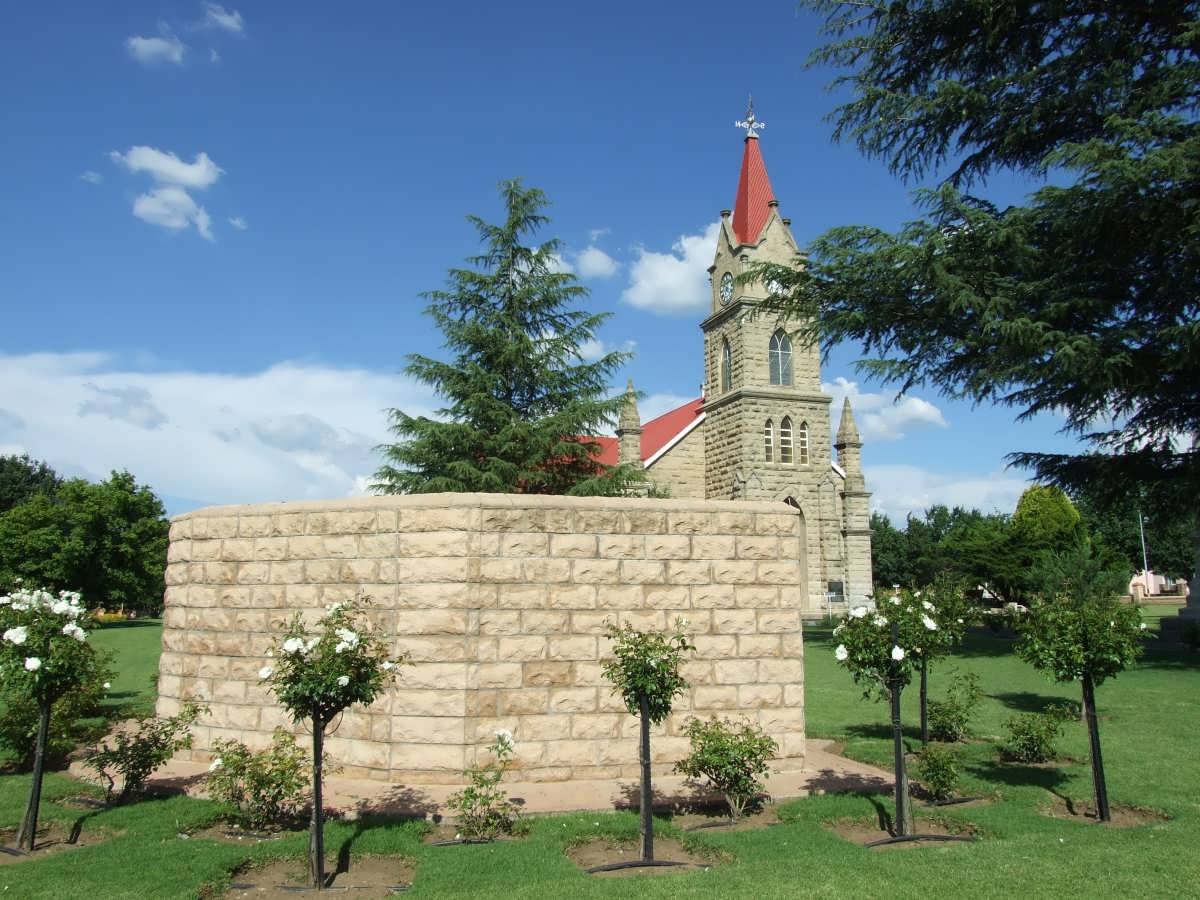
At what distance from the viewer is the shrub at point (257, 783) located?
6430 mm

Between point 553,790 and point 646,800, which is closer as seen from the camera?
point 646,800

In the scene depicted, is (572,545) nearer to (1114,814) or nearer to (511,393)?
(1114,814)

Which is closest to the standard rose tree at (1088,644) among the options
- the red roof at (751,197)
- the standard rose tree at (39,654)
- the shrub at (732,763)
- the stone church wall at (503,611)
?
the stone church wall at (503,611)

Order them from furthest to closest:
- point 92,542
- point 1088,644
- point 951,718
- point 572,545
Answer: point 92,542, point 951,718, point 572,545, point 1088,644

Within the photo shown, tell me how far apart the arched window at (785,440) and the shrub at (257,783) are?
29.9 m

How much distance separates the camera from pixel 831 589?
3506 centimetres

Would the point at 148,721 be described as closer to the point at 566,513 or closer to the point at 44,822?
the point at 44,822

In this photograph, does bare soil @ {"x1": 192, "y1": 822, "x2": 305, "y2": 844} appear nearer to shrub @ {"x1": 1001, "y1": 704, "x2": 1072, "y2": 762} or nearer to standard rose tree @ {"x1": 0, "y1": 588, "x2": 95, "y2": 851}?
standard rose tree @ {"x1": 0, "y1": 588, "x2": 95, "y2": 851}

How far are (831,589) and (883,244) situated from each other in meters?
21.4

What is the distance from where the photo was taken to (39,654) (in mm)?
6305

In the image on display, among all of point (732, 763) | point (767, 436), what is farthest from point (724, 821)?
point (767, 436)

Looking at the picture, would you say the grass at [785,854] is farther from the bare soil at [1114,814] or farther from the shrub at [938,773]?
the shrub at [938,773]

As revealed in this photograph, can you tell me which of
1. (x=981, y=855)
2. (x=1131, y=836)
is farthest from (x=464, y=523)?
(x=1131, y=836)

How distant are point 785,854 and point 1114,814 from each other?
10.8 ft
